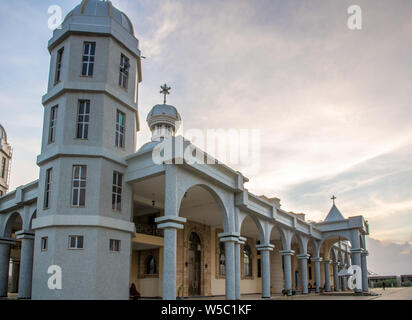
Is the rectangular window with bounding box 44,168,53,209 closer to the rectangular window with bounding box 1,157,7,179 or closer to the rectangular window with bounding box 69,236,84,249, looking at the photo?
the rectangular window with bounding box 69,236,84,249

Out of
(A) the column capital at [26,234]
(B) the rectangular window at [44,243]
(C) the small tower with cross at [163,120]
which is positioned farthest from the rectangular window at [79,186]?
(C) the small tower with cross at [163,120]

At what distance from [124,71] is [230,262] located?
407 inches

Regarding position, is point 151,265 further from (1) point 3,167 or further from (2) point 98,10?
(2) point 98,10

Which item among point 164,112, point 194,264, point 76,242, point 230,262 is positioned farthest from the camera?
point 164,112

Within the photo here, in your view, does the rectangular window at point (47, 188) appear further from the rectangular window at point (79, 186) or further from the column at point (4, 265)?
the column at point (4, 265)

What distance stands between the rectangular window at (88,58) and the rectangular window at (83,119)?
4.41 ft

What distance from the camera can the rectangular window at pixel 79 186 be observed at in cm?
1553

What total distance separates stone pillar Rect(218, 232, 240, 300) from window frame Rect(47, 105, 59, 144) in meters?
9.08

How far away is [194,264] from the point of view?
84.4ft

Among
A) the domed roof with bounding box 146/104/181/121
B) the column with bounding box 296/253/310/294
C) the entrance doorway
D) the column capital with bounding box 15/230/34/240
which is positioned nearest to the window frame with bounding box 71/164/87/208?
the column capital with bounding box 15/230/34/240

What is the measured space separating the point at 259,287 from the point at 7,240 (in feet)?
68.8

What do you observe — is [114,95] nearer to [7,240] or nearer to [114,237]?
[114,237]

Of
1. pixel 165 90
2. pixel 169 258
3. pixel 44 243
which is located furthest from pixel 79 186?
pixel 165 90

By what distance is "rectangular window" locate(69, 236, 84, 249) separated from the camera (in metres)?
15.0
